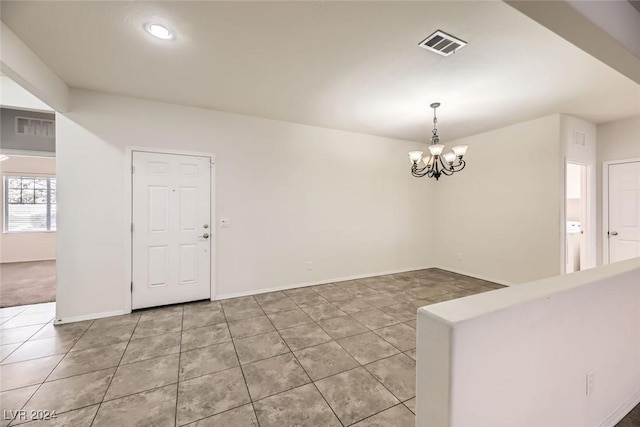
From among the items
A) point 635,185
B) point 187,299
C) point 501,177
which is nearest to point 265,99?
point 187,299

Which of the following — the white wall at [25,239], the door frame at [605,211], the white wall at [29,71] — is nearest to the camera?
the white wall at [29,71]

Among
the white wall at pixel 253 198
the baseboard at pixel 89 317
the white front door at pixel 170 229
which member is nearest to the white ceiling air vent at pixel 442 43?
the white wall at pixel 253 198

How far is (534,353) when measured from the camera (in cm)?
115

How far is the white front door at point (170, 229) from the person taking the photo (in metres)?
3.35

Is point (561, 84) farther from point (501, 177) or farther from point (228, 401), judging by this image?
point (228, 401)

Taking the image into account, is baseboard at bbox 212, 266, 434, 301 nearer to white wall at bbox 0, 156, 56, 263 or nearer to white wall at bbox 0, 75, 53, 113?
white wall at bbox 0, 75, 53, 113

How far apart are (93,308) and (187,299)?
1042 mm

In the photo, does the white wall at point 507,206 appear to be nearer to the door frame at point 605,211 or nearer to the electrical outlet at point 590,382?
the door frame at point 605,211

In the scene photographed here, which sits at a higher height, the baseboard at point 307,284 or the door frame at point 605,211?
the door frame at point 605,211

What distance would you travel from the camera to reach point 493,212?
4.65 m

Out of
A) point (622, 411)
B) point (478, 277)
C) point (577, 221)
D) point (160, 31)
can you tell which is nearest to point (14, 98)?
point (160, 31)

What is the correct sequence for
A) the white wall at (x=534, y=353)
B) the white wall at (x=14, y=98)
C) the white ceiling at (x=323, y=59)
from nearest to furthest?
1. the white wall at (x=534, y=353)
2. the white ceiling at (x=323, y=59)
3. the white wall at (x=14, y=98)

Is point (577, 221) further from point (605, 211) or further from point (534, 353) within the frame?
point (534, 353)

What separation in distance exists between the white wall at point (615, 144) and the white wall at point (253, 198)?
8.97ft
